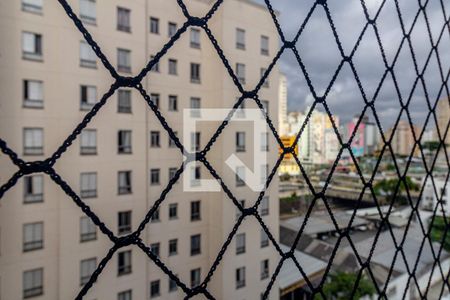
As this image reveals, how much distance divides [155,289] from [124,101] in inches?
58.9

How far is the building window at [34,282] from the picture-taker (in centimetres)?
209

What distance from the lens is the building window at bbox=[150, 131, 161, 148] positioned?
2.47m

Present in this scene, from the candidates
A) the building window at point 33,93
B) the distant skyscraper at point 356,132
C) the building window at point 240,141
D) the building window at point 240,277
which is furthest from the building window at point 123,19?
the building window at point 240,277

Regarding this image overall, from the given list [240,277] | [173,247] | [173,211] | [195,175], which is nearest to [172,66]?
[195,175]

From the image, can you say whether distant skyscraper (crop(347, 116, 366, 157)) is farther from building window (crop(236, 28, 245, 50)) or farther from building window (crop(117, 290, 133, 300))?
building window (crop(117, 290, 133, 300))

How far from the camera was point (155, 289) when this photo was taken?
2.67m

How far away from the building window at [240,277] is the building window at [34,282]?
5.01ft

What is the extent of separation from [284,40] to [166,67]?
2198 mm

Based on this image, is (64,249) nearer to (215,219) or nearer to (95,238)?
(95,238)

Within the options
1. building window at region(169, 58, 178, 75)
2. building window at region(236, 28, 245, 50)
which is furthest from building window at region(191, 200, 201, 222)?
building window at region(236, 28, 245, 50)

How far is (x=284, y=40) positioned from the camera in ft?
1.29

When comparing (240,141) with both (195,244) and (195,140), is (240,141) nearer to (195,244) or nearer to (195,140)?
(195,140)

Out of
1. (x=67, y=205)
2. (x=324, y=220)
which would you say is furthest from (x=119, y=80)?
(x=324, y=220)

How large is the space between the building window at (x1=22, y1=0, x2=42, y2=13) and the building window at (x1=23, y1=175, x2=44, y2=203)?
972 millimetres
